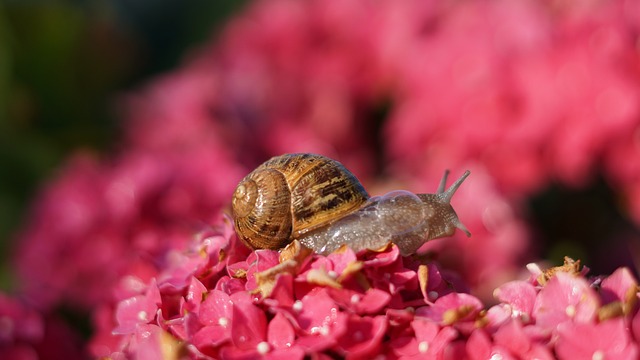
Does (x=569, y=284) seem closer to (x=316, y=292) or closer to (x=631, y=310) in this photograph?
(x=631, y=310)

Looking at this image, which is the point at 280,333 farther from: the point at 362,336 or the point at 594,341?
the point at 594,341

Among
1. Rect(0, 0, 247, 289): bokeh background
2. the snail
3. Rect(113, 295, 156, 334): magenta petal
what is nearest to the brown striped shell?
the snail

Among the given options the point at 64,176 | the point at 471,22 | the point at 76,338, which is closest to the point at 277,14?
the point at 471,22

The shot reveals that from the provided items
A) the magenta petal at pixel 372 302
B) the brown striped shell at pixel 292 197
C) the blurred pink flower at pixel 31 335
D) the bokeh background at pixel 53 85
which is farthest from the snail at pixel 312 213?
the bokeh background at pixel 53 85

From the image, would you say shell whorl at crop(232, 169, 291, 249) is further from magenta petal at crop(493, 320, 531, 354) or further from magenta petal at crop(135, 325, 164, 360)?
magenta petal at crop(493, 320, 531, 354)

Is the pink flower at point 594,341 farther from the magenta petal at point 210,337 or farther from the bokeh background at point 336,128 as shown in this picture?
the bokeh background at point 336,128

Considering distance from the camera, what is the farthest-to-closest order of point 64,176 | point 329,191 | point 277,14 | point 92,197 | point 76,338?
point 277,14
point 64,176
point 92,197
point 76,338
point 329,191

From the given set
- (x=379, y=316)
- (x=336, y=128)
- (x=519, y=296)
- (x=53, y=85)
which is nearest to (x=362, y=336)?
(x=379, y=316)
